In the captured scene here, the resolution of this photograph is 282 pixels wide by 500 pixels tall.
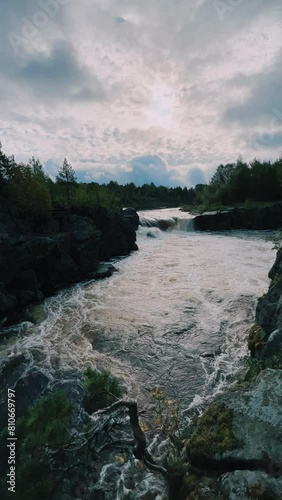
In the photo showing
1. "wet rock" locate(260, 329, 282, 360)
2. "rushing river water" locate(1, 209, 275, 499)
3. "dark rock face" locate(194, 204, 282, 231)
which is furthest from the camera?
"dark rock face" locate(194, 204, 282, 231)

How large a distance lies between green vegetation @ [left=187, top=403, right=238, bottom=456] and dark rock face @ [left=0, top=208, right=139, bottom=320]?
735 inches

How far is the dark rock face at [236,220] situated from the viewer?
6325 centimetres

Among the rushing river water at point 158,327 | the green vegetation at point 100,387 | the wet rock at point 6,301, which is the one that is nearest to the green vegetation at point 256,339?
the rushing river water at point 158,327

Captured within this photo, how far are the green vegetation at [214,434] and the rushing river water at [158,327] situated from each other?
5.94m

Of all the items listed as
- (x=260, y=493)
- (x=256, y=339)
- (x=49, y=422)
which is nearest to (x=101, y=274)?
(x=256, y=339)

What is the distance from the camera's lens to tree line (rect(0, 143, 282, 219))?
28.5m

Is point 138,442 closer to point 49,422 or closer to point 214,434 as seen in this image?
point 214,434

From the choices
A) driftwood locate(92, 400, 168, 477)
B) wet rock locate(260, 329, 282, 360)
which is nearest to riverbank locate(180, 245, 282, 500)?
driftwood locate(92, 400, 168, 477)

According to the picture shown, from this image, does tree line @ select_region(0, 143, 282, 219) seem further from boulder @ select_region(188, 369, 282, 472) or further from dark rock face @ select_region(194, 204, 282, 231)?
boulder @ select_region(188, 369, 282, 472)

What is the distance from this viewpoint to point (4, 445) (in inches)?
317

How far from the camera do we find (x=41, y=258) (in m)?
26.5

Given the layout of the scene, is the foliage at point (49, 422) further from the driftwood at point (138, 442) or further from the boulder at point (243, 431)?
the boulder at point (243, 431)

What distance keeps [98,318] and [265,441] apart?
53.5 ft

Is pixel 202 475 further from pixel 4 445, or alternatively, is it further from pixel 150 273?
pixel 150 273
